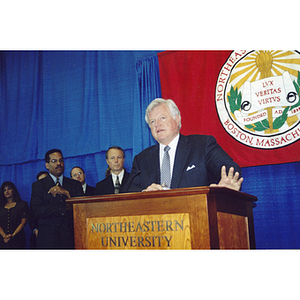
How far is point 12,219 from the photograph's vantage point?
4078 millimetres

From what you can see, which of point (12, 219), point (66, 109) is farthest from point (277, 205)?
point (12, 219)

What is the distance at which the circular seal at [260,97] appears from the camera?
310 centimetres

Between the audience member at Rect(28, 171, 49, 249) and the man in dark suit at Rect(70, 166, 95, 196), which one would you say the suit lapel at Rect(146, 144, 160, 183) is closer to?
the man in dark suit at Rect(70, 166, 95, 196)

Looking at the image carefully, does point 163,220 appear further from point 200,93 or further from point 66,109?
point 66,109

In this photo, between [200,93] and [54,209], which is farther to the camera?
[54,209]

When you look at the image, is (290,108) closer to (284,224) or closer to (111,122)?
(284,224)

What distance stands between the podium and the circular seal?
140 centimetres

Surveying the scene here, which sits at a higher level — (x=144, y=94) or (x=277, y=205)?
(x=144, y=94)

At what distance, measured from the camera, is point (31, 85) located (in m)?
4.66

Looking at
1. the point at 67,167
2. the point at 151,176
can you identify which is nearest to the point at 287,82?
the point at 151,176

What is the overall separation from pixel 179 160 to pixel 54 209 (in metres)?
1.71

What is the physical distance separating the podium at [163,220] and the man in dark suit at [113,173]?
179 centimetres

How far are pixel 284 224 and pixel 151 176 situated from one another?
137 centimetres

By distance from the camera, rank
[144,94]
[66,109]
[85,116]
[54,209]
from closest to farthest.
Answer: [54,209], [144,94], [85,116], [66,109]
